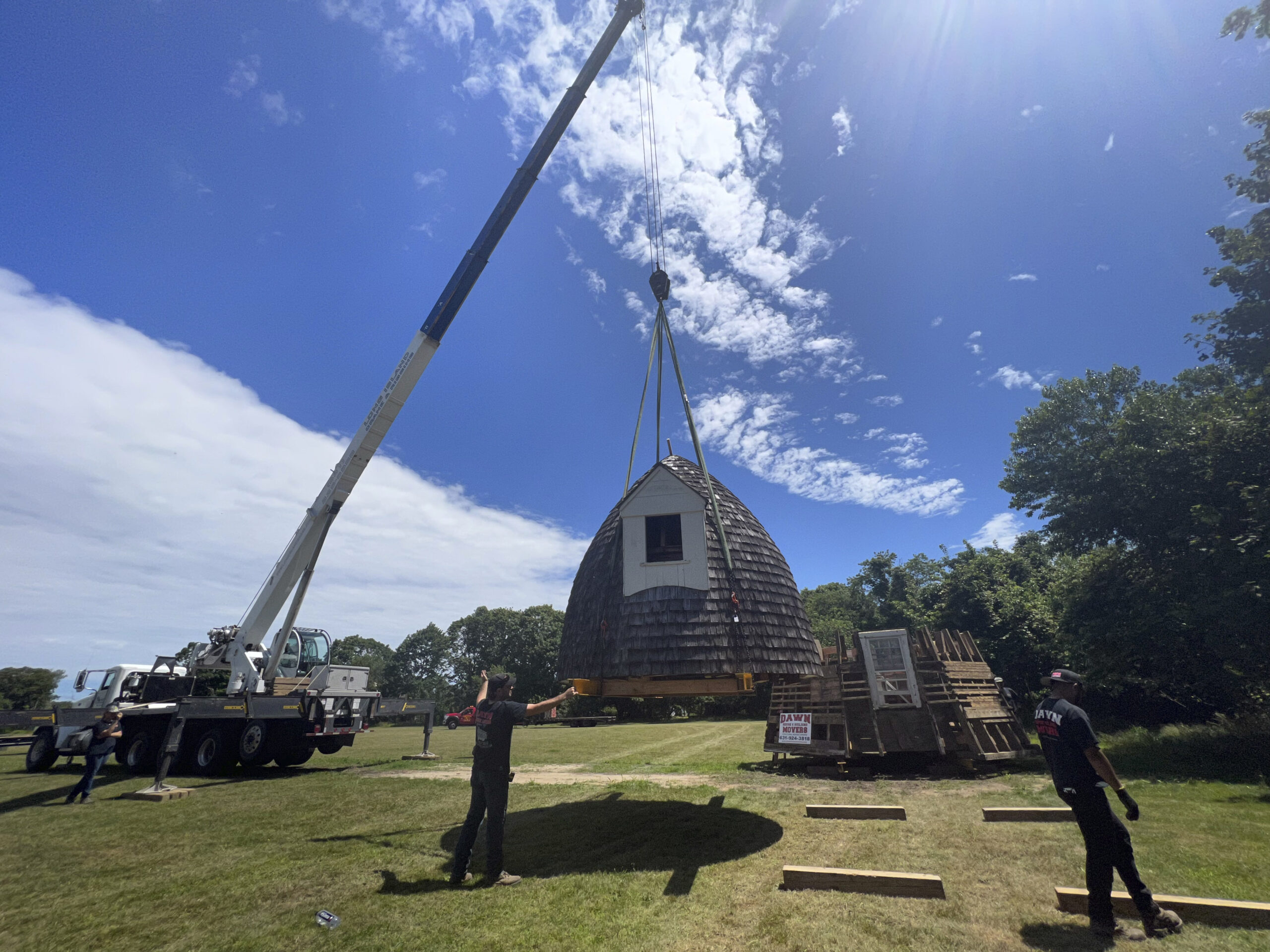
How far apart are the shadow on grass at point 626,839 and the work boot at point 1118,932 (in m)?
3.28

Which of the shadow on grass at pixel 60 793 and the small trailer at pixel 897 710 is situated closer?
the shadow on grass at pixel 60 793

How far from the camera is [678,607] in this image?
7.25 meters

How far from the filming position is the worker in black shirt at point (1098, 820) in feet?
13.4

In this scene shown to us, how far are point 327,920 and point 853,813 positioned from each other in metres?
7.16

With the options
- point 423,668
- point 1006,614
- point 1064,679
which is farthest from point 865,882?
point 423,668

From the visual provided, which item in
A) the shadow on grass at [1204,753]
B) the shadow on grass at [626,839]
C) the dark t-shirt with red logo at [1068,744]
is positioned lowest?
the shadow on grass at [626,839]

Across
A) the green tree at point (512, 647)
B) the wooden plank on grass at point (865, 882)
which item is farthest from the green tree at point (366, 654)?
the wooden plank on grass at point (865, 882)

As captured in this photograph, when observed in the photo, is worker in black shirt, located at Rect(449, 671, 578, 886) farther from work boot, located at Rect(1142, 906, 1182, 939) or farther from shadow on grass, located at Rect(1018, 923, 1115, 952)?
work boot, located at Rect(1142, 906, 1182, 939)

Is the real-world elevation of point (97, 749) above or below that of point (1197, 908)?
above

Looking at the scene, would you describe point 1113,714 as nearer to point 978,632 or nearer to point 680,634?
point 978,632

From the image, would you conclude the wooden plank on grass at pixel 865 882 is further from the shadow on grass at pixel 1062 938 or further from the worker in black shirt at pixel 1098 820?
the worker in black shirt at pixel 1098 820

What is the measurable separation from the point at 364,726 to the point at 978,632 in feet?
84.4

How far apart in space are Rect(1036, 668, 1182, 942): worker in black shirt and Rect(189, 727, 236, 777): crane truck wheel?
53.3 ft

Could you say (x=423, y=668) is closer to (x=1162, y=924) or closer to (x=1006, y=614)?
(x=1006, y=614)
